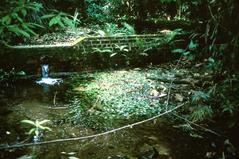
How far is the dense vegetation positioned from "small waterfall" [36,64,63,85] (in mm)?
869

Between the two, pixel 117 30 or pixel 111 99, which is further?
pixel 117 30

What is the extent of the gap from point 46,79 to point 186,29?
206 inches

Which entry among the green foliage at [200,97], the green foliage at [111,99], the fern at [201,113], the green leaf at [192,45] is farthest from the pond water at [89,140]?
the green leaf at [192,45]

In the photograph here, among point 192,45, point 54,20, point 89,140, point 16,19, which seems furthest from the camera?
point 192,45

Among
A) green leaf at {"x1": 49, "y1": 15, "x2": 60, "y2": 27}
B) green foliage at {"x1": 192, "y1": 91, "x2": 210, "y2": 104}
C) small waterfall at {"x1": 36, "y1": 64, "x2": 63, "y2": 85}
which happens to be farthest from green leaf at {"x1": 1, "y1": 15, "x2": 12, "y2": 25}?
small waterfall at {"x1": 36, "y1": 64, "x2": 63, "y2": 85}

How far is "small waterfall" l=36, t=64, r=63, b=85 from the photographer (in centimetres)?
827

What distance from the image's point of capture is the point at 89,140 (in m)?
5.20

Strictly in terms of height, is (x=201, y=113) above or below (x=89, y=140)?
above

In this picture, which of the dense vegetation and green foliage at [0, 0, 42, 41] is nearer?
green foliage at [0, 0, 42, 41]

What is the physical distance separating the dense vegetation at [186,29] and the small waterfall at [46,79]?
0.87 m

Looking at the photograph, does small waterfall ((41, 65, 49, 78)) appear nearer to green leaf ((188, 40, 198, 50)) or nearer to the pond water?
the pond water

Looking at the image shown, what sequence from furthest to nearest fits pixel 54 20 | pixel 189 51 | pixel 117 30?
1. pixel 117 30
2. pixel 189 51
3. pixel 54 20

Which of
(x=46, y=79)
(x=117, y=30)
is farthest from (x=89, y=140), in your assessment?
(x=117, y=30)

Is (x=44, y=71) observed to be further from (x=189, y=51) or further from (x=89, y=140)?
(x=189, y=51)
